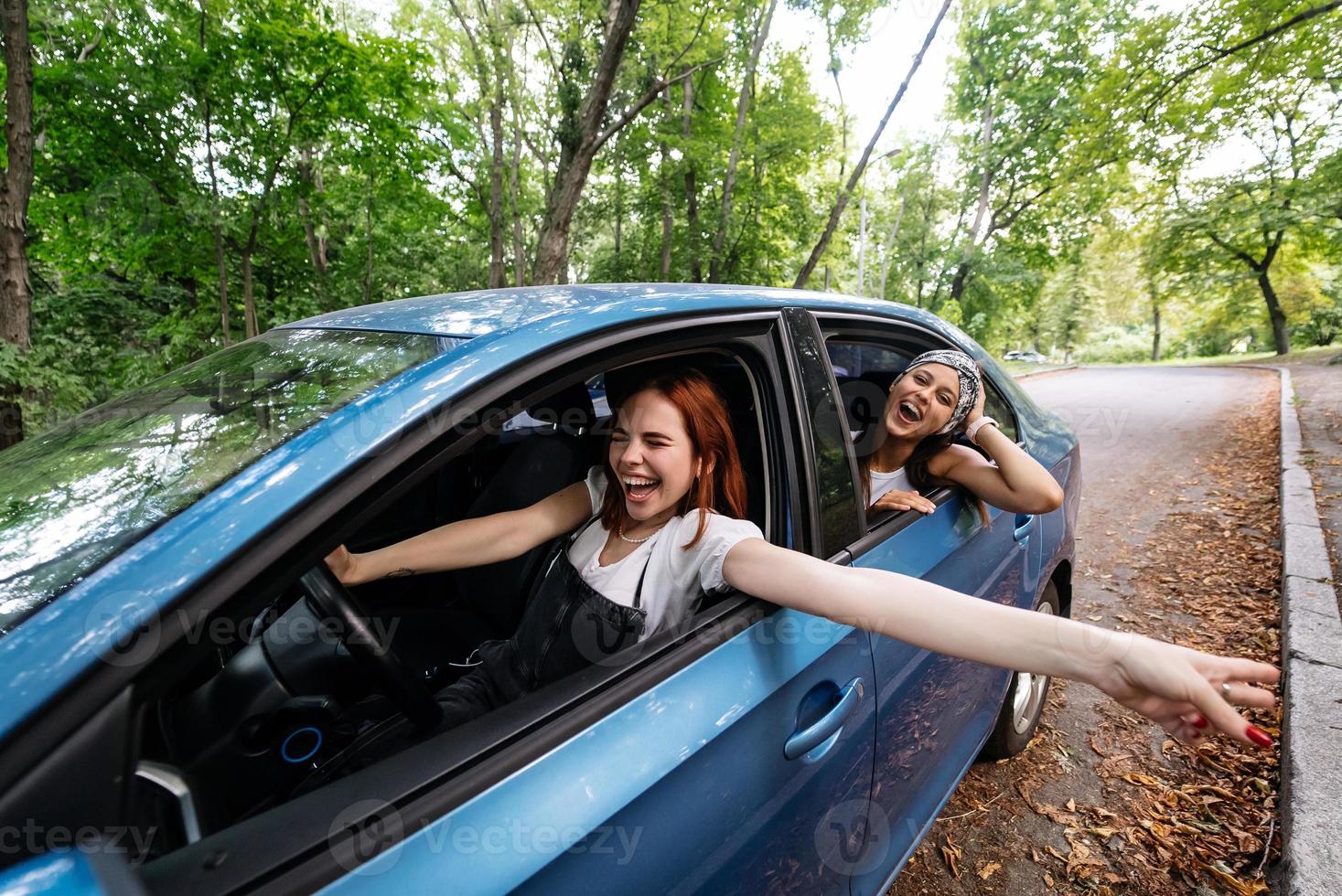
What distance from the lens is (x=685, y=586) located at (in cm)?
129

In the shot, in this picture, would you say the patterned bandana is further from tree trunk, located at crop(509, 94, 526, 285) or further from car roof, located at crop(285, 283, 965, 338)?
tree trunk, located at crop(509, 94, 526, 285)

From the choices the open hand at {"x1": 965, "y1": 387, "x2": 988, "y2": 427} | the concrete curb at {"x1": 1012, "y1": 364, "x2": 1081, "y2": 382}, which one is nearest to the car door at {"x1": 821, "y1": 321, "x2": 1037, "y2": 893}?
the open hand at {"x1": 965, "y1": 387, "x2": 988, "y2": 427}

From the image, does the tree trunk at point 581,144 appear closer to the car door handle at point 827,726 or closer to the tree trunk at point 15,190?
the tree trunk at point 15,190

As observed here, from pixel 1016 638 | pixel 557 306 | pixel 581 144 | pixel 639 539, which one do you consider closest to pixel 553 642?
pixel 639 539

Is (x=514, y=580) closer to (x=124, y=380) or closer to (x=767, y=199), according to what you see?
(x=124, y=380)

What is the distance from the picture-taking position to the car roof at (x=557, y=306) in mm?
1116

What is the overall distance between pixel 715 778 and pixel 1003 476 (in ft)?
4.34

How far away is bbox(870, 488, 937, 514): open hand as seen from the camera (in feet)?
5.44

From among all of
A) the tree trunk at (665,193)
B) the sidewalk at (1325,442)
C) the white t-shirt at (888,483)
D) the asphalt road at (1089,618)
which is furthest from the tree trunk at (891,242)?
the white t-shirt at (888,483)

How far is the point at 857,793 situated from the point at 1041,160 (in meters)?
21.3

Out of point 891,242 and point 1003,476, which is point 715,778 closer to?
point 1003,476

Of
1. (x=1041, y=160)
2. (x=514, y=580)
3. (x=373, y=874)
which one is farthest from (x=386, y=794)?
(x=1041, y=160)

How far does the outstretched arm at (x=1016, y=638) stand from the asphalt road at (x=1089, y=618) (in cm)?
139

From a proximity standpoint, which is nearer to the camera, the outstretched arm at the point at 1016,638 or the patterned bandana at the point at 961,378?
the outstretched arm at the point at 1016,638
